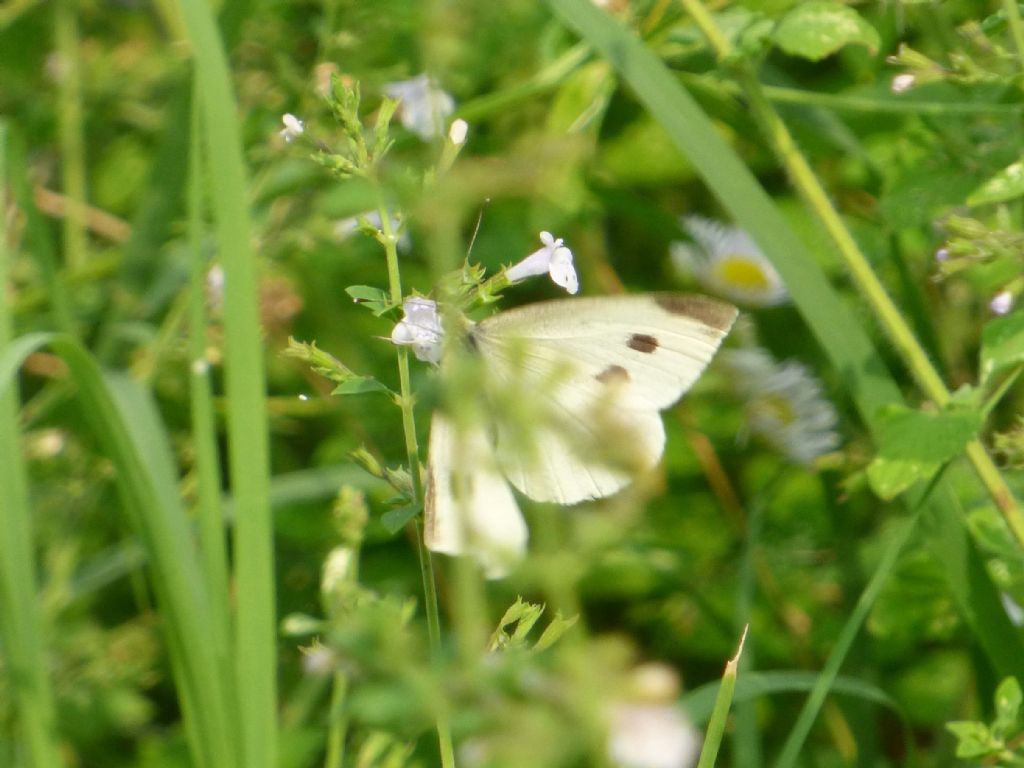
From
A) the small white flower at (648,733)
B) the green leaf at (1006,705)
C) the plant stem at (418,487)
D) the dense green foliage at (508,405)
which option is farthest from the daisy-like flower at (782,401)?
the small white flower at (648,733)

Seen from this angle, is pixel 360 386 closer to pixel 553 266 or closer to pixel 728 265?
pixel 553 266

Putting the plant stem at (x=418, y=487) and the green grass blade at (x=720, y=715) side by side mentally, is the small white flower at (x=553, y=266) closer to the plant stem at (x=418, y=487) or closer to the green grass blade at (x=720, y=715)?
the plant stem at (x=418, y=487)

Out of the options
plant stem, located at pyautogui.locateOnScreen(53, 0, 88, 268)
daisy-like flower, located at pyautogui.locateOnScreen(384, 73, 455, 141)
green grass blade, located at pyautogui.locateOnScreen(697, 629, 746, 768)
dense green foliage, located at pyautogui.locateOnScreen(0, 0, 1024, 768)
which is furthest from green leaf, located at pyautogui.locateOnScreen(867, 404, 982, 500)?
plant stem, located at pyautogui.locateOnScreen(53, 0, 88, 268)

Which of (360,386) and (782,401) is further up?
(360,386)

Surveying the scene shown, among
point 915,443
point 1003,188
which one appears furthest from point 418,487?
point 1003,188

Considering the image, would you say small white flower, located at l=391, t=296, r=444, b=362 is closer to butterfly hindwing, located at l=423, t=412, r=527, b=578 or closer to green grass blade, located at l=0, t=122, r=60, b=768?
butterfly hindwing, located at l=423, t=412, r=527, b=578

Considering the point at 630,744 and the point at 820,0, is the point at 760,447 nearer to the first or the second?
the point at 820,0
